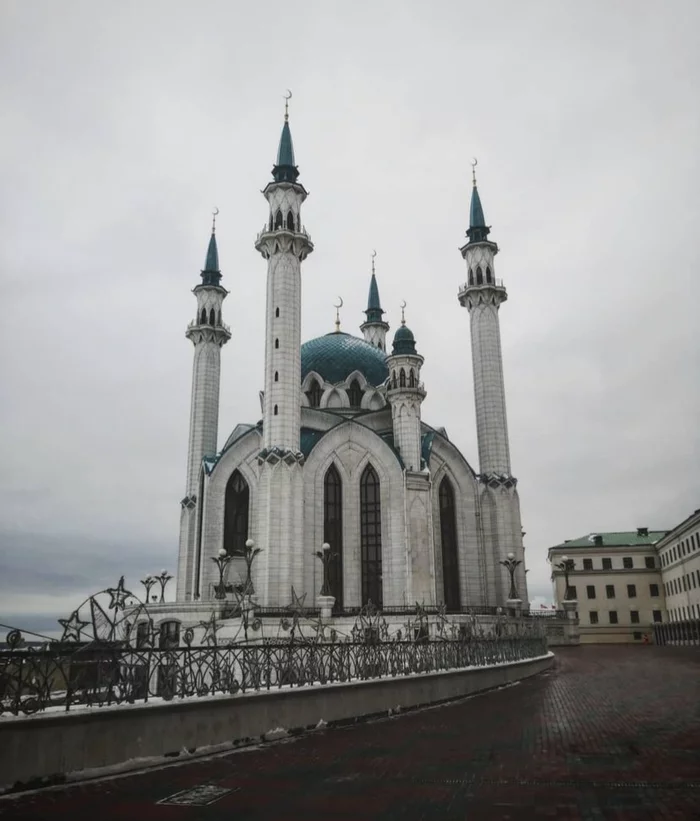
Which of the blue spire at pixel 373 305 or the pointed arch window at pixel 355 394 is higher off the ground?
the blue spire at pixel 373 305

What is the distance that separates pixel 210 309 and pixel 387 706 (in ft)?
141

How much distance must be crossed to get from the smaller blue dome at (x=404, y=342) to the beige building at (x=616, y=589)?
31100 mm

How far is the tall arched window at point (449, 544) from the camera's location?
4772 cm

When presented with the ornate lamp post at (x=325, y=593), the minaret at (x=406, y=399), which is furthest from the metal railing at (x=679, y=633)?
the ornate lamp post at (x=325, y=593)

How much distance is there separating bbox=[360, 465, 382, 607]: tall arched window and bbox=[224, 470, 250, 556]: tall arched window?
805 centimetres

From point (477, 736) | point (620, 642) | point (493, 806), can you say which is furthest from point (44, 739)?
point (620, 642)

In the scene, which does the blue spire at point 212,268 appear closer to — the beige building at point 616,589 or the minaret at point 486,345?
Result: the minaret at point 486,345

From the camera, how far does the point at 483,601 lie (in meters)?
47.8

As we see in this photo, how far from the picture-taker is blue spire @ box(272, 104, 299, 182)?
164ft

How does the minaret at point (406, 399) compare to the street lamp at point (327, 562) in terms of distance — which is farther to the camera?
the minaret at point (406, 399)

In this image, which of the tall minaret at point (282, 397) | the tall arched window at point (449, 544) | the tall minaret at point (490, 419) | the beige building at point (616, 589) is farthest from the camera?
the beige building at point (616, 589)

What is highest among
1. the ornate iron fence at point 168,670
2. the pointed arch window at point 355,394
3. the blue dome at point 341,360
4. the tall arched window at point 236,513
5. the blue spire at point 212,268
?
the blue spire at point 212,268

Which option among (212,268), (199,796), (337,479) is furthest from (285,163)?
(199,796)

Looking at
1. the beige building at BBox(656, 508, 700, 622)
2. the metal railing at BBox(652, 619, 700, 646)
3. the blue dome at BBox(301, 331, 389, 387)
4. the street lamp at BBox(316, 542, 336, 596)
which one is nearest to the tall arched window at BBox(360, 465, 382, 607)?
the street lamp at BBox(316, 542, 336, 596)
